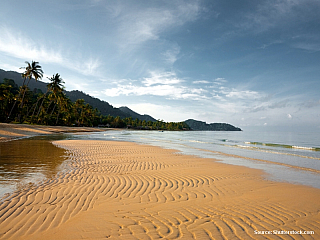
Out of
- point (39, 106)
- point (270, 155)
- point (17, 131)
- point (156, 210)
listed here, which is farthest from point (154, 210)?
point (39, 106)

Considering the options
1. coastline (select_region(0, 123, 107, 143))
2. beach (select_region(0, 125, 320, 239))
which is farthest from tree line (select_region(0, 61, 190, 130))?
beach (select_region(0, 125, 320, 239))

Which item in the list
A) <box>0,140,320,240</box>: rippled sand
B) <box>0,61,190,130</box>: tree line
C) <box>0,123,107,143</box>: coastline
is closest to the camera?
<box>0,140,320,240</box>: rippled sand

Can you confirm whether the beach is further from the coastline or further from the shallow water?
the coastline

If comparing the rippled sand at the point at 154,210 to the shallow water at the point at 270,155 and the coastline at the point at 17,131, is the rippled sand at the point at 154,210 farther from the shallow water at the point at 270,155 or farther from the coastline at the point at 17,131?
the coastline at the point at 17,131

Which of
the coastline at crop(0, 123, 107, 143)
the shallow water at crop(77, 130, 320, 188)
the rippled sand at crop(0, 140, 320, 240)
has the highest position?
the shallow water at crop(77, 130, 320, 188)

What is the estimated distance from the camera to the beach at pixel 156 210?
3826 mm

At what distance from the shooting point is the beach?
383 cm

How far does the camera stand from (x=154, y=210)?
4828mm

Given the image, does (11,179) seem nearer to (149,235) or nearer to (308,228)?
(149,235)

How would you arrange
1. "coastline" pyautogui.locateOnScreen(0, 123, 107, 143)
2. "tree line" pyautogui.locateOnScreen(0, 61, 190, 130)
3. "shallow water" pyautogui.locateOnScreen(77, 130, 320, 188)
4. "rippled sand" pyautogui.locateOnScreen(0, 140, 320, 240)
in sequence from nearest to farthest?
"rippled sand" pyautogui.locateOnScreen(0, 140, 320, 240) < "shallow water" pyautogui.locateOnScreen(77, 130, 320, 188) < "coastline" pyautogui.locateOnScreen(0, 123, 107, 143) < "tree line" pyautogui.locateOnScreen(0, 61, 190, 130)

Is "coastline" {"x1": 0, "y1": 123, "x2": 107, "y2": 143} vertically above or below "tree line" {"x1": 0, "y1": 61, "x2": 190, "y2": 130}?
below

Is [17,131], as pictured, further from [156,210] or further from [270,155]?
[270,155]

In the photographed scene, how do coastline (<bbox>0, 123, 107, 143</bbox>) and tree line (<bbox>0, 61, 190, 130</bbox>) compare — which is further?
tree line (<bbox>0, 61, 190, 130</bbox>)

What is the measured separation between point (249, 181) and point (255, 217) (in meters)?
4.08
